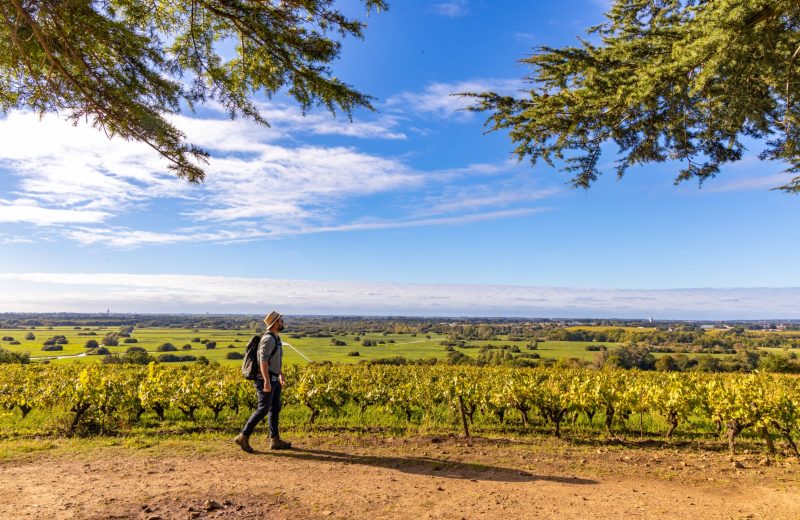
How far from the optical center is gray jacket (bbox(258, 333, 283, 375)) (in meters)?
6.67

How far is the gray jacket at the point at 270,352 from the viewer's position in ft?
21.9

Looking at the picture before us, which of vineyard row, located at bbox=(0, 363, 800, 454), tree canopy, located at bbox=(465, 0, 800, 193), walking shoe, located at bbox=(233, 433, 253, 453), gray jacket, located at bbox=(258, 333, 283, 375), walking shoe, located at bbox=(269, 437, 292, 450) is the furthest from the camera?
vineyard row, located at bbox=(0, 363, 800, 454)

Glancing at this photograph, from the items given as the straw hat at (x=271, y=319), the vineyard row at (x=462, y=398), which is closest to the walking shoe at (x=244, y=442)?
the straw hat at (x=271, y=319)

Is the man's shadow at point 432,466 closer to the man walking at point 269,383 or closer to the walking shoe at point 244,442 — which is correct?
the walking shoe at point 244,442

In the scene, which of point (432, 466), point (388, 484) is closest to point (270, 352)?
point (388, 484)

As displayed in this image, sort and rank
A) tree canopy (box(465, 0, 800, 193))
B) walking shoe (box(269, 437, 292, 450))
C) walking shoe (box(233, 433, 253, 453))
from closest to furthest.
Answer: tree canopy (box(465, 0, 800, 193))
walking shoe (box(233, 433, 253, 453))
walking shoe (box(269, 437, 292, 450))

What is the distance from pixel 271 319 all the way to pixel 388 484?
3.06 meters

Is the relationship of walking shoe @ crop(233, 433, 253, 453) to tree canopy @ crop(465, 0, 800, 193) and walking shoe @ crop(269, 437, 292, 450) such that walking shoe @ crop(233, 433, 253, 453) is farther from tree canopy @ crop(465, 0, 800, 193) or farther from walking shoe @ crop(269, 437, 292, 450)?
tree canopy @ crop(465, 0, 800, 193)

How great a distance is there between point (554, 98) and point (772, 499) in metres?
5.70

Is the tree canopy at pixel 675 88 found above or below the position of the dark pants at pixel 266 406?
above

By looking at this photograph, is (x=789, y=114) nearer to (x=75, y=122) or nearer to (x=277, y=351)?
(x=277, y=351)

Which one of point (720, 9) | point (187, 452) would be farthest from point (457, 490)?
point (720, 9)

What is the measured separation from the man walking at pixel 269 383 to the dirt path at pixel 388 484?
257mm

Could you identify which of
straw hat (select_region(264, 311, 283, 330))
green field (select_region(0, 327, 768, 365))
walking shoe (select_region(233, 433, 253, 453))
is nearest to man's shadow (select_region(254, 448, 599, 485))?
walking shoe (select_region(233, 433, 253, 453))
